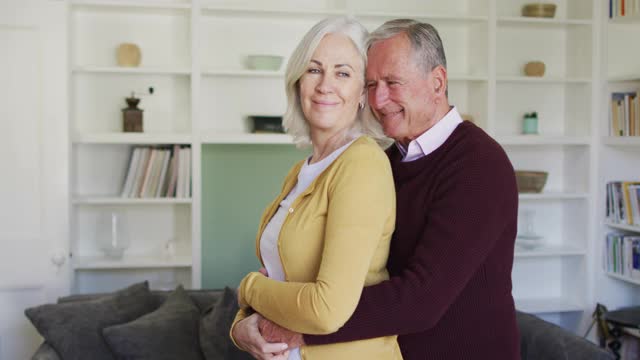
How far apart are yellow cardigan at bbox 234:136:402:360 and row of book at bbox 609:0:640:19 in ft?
11.0

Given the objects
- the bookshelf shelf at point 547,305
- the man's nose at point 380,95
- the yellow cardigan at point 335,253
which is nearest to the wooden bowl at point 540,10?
the bookshelf shelf at point 547,305

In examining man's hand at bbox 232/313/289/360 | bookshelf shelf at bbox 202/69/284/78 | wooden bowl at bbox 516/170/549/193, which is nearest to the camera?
man's hand at bbox 232/313/289/360

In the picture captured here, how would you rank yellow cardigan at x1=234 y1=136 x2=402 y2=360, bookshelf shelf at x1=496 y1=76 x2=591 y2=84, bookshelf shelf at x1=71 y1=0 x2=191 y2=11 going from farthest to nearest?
bookshelf shelf at x1=496 y1=76 x2=591 y2=84 < bookshelf shelf at x1=71 y1=0 x2=191 y2=11 < yellow cardigan at x1=234 y1=136 x2=402 y2=360

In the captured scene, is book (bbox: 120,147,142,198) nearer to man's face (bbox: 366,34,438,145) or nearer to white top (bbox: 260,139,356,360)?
white top (bbox: 260,139,356,360)

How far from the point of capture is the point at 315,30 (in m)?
1.59

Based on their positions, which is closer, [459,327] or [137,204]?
[459,327]

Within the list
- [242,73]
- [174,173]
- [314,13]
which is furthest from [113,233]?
[314,13]

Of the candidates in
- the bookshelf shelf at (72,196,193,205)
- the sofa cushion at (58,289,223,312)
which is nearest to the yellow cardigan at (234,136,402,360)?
the sofa cushion at (58,289,223,312)

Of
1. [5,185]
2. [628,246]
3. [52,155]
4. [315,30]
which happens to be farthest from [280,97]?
[315,30]

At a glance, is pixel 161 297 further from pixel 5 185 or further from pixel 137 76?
pixel 137 76

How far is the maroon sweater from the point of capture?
1.45 meters

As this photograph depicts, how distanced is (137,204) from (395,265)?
3065 millimetres

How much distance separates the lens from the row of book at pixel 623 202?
436 centimetres

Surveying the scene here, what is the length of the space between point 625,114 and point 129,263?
3.11m
